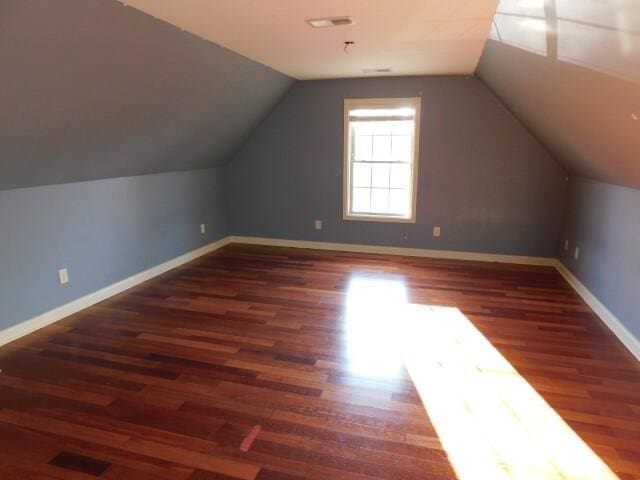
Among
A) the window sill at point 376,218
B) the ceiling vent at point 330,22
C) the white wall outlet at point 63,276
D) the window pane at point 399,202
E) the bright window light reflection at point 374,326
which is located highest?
the ceiling vent at point 330,22

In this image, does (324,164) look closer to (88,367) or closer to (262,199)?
(262,199)

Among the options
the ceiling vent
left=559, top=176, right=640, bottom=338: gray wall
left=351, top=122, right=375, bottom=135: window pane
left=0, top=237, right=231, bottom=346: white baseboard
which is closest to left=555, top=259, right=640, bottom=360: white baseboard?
left=559, top=176, right=640, bottom=338: gray wall

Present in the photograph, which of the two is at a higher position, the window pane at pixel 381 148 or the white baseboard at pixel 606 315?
the window pane at pixel 381 148

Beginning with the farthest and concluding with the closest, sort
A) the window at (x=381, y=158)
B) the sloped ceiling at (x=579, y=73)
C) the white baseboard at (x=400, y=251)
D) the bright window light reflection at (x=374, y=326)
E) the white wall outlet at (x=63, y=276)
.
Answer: the window at (x=381, y=158) < the white baseboard at (x=400, y=251) < the white wall outlet at (x=63, y=276) < the bright window light reflection at (x=374, y=326) < the sloped ceiling at (x=579, y=73)

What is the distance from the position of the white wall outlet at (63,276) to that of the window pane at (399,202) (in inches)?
143

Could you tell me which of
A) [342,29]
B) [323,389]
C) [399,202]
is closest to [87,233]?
[323,389]

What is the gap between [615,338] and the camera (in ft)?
9.67

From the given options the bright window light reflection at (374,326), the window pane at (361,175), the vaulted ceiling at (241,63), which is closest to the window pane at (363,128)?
the window pane at (361,175)

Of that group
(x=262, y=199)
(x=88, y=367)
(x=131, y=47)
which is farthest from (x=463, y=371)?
(x=262, y=199)

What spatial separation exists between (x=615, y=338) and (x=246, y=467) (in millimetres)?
2707

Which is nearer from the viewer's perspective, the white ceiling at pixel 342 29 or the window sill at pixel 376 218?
the white ceiling at pixel 342 29

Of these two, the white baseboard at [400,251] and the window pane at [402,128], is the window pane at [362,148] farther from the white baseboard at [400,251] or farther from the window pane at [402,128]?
the white baseboard at [400,251]

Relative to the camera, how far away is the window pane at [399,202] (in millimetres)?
5164

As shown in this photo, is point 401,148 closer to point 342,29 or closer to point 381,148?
point 381,148
